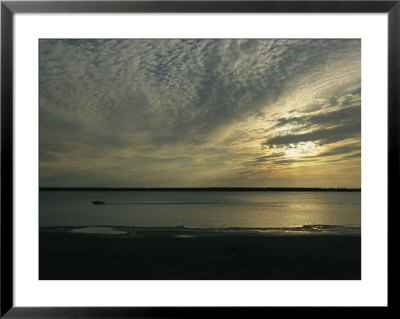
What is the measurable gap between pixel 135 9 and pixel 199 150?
10.1 m

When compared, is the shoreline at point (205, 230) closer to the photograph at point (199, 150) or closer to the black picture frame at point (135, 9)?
the photograph at point (199, 150)

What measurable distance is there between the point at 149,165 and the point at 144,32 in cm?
1118

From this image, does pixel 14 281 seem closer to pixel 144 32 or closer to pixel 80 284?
pixel 80 284

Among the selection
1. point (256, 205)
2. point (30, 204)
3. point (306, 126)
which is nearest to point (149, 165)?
point (256, 205)

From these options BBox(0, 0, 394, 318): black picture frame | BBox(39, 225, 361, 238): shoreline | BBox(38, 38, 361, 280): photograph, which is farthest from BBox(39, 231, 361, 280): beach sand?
BBox(39, 225, 361, 238): shoreline

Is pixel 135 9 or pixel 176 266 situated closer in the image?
pixel 135 9

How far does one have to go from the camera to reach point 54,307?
133 cm

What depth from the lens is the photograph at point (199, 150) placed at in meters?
4.30

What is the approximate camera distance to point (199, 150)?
11477 millimetres

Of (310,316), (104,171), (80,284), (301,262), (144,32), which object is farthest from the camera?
(104,171)

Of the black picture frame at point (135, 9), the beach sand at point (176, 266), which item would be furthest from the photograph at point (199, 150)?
the black picture frame at point (135, 9)

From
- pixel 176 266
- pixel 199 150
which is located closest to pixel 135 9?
pixel 176 266

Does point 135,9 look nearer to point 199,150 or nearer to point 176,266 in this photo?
point 176,266

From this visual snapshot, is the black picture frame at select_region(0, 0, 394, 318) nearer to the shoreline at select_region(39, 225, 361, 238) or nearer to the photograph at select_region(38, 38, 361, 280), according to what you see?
the photograph at select_region(38, 38, 361, 280)
